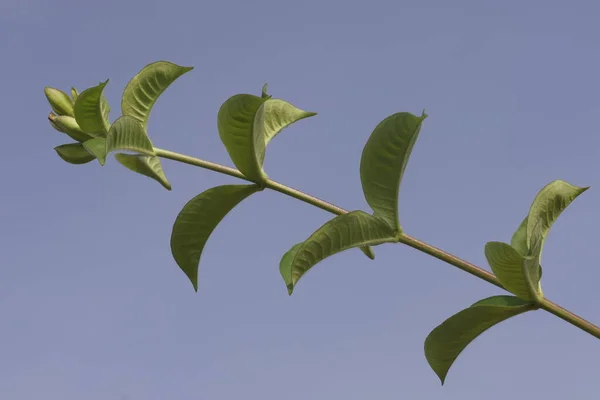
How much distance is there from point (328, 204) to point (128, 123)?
0.50 meters

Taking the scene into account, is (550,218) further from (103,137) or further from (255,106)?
(103,137)

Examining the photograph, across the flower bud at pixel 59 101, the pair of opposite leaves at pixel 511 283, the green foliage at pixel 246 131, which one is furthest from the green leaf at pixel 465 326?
the flower bud at pixel 59 101

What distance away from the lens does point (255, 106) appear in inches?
61.4

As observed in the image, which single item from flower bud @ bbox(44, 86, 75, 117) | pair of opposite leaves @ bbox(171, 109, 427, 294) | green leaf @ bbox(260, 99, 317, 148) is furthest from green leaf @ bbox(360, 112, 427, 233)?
flower bud @ bbox(44, 86, 75, 117)

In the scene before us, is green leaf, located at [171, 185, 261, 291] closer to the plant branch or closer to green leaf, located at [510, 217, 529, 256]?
the plant branch

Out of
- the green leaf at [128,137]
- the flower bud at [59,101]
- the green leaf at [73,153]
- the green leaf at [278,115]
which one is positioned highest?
the flower bud at [59,101]

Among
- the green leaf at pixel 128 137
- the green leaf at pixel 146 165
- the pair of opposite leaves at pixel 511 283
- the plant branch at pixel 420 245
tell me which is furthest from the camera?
the green leaf at pixel 146 165

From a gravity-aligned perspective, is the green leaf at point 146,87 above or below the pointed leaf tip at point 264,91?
above

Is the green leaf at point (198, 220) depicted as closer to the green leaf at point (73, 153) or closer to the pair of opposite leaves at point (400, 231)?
the pair of opposite leaves at point (400, 231)

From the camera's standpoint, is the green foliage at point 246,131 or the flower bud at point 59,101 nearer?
the green foliage at point 246,131

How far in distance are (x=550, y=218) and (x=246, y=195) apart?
691 millimetres

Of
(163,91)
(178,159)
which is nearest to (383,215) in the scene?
(178,159)

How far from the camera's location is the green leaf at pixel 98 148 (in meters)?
1.54

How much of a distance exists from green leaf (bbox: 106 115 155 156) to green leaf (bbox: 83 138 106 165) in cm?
2
